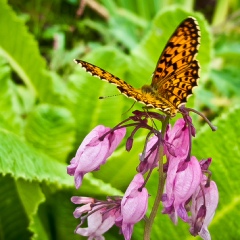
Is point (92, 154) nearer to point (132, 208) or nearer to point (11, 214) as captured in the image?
point (132, 208)

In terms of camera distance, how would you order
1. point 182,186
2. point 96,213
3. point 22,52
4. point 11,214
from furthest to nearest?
point 22,52 → point 11,214 → point 96,213 → point 182,186

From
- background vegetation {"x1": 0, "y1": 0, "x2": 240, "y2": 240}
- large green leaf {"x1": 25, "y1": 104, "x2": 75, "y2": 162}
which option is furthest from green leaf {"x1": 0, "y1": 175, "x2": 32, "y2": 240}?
large green leaf {"x1": 25, "y1": 104, "x2": 75, "y2": 162}

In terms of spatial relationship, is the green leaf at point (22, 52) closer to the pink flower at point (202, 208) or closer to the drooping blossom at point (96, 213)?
the drooping blossom at point (96, 213)

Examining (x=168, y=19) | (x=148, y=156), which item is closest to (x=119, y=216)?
(x=148, y=156)

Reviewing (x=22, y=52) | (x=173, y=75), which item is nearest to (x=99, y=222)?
(x=173, y=75)

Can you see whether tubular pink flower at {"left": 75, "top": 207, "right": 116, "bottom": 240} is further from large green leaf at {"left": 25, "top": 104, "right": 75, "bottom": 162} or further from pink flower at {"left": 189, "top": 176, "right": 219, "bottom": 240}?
large green leaf at {"left": 25, "top": 104, "right": 75, "bottom": 162}

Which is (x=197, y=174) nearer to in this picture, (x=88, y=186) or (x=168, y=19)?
(x=88, y=186)
